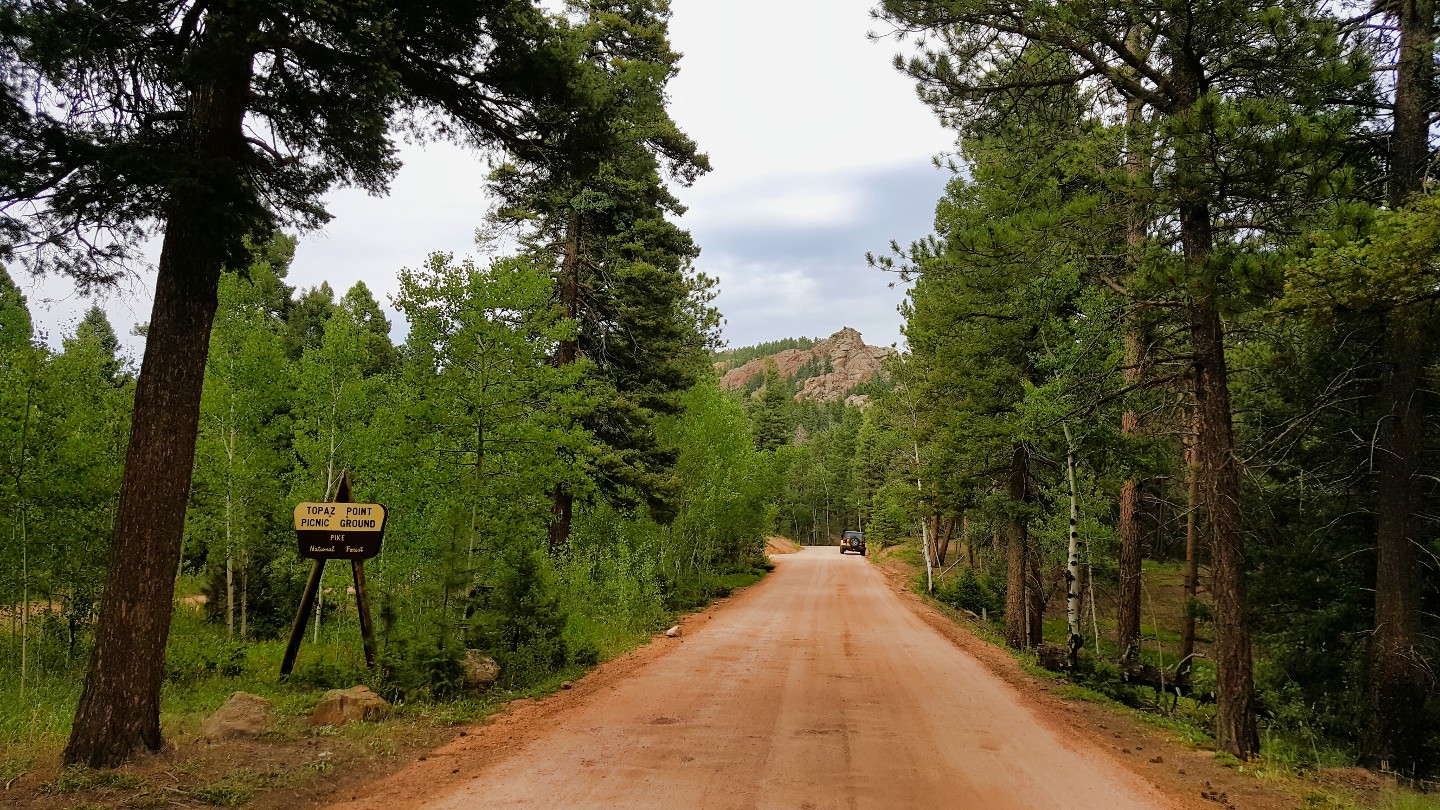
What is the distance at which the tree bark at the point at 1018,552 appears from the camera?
16203 mm

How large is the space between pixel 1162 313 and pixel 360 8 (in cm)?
993

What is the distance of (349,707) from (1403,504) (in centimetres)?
1234

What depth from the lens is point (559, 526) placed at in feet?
55.7

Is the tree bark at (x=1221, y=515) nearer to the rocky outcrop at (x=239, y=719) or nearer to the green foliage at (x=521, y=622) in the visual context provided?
the green foliage at (x=521, y=622)

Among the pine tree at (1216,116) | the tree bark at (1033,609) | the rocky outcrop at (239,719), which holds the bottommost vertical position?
the tree bark at (1033,609)

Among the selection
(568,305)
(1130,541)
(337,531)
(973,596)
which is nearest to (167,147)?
(337,531)

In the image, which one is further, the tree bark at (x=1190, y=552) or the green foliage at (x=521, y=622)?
the tree bark at (x=1190, y=552)

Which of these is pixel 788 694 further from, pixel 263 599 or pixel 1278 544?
pixel 263 599

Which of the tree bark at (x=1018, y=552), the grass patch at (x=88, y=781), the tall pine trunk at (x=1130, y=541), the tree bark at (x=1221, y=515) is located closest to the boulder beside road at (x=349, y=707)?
the grass patch at (x=88, y=781)

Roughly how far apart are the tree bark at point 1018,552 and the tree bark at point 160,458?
1504cm

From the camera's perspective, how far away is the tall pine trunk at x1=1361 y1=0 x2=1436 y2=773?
26.8 ft

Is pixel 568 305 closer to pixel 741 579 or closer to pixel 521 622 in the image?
pixel 521 622

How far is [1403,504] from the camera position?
8.41m

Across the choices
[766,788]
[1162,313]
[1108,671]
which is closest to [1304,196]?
[1162,313]
